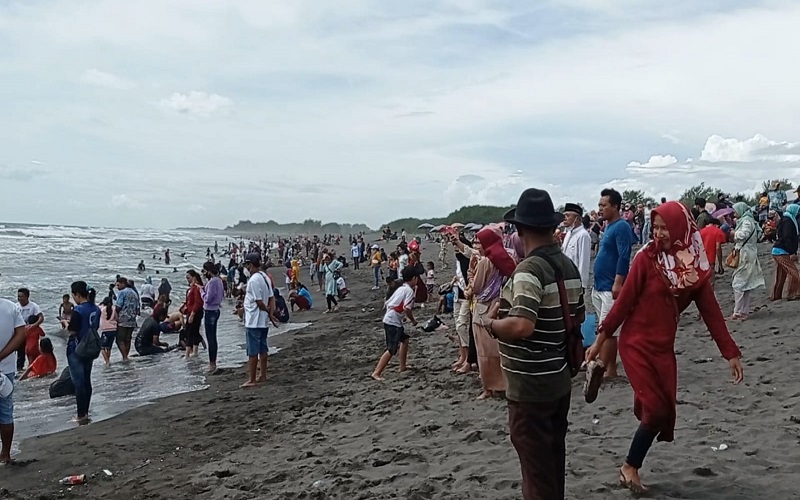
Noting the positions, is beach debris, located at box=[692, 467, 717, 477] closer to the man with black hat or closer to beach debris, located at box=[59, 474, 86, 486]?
the man with black hat

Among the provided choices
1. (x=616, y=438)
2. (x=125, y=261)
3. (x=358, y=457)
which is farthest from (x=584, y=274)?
(x=125, y=261)

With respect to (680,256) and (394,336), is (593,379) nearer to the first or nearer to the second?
(680,256)

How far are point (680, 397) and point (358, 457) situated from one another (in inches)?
120

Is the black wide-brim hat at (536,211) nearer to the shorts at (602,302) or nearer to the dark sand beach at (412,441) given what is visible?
the dark sand beach at (412,441)

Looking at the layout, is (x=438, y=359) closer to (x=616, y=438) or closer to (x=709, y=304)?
(x=616, y=438)

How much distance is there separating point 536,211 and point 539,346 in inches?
27.7

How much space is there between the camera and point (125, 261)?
49.2 m

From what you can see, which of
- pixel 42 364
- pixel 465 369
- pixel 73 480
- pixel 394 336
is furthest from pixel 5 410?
pixel 42 364

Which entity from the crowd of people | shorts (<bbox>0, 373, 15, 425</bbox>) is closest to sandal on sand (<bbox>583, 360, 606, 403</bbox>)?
the crowd of people

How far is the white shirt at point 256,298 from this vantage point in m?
9.84

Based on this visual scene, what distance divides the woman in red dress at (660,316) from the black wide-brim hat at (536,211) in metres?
0.88

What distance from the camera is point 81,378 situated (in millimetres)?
8641

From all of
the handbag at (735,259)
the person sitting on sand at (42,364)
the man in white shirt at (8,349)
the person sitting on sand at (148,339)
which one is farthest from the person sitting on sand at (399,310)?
the person sitting on sand at (148,339)

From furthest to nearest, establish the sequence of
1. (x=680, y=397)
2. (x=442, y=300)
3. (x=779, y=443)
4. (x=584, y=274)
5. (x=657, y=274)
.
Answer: (x=442, y=300) → (x=584, y=274) → (x=680, y=397) → (x=779, y=443) → (x=657, y=274)
